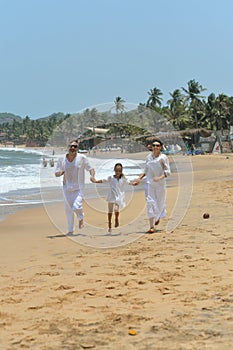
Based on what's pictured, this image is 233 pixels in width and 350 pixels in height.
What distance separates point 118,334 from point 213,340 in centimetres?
72

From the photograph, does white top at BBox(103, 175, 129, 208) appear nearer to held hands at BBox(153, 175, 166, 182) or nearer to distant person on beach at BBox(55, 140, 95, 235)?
distant person on beach at BBox(55, 140, 95, 235)

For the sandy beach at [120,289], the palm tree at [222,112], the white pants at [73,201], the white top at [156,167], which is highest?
the palm tree at [222,112]

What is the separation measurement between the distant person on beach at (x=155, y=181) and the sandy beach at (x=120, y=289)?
37 cm

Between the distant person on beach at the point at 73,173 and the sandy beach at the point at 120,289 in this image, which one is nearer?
the sandy beach at the point at 120,289

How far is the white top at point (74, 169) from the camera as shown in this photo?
894 centimetres

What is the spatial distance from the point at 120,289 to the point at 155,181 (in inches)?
160

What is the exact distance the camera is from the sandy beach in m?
3.85

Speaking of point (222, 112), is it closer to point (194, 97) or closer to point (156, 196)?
point (194, 97)

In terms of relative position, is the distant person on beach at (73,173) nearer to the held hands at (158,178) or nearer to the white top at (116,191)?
the white top at (116,191)

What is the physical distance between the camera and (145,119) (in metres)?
14.6

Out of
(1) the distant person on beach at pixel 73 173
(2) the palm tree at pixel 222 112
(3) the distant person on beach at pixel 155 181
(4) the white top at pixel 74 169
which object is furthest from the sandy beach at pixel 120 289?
(2) the palm tree at pixel 222 112

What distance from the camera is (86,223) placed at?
11.2 metres

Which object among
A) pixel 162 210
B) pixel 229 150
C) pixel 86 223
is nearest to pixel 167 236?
pixel 162 210

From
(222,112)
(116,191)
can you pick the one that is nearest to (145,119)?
(116,191)
